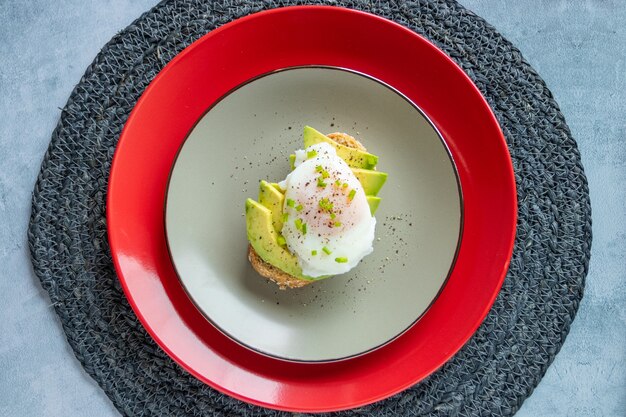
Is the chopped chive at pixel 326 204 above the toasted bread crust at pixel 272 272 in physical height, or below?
above

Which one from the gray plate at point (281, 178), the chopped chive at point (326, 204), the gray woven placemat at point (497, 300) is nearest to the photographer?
the chopped chive at point (326, 204)

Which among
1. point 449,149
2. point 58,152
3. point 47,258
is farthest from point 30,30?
point 449,149

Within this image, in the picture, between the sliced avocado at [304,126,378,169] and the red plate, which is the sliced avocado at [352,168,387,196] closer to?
the sliced avocado at [304,126,378,169]

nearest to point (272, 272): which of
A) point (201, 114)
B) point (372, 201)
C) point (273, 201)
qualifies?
point (273, 201)

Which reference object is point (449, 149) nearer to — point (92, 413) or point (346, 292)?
point (346, 292)

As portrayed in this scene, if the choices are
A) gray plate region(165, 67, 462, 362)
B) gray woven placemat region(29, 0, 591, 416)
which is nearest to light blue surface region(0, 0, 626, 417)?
gray woven placemat region(29, 0, 591, 416)

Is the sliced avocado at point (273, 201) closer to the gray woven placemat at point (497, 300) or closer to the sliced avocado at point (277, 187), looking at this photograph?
the sliced avocado at point (277, 187)

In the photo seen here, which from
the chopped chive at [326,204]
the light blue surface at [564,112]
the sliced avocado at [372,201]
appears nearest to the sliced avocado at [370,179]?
the sliced avocado at [372,201]

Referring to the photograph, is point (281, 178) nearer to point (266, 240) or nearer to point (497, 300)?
point (266, 240)
